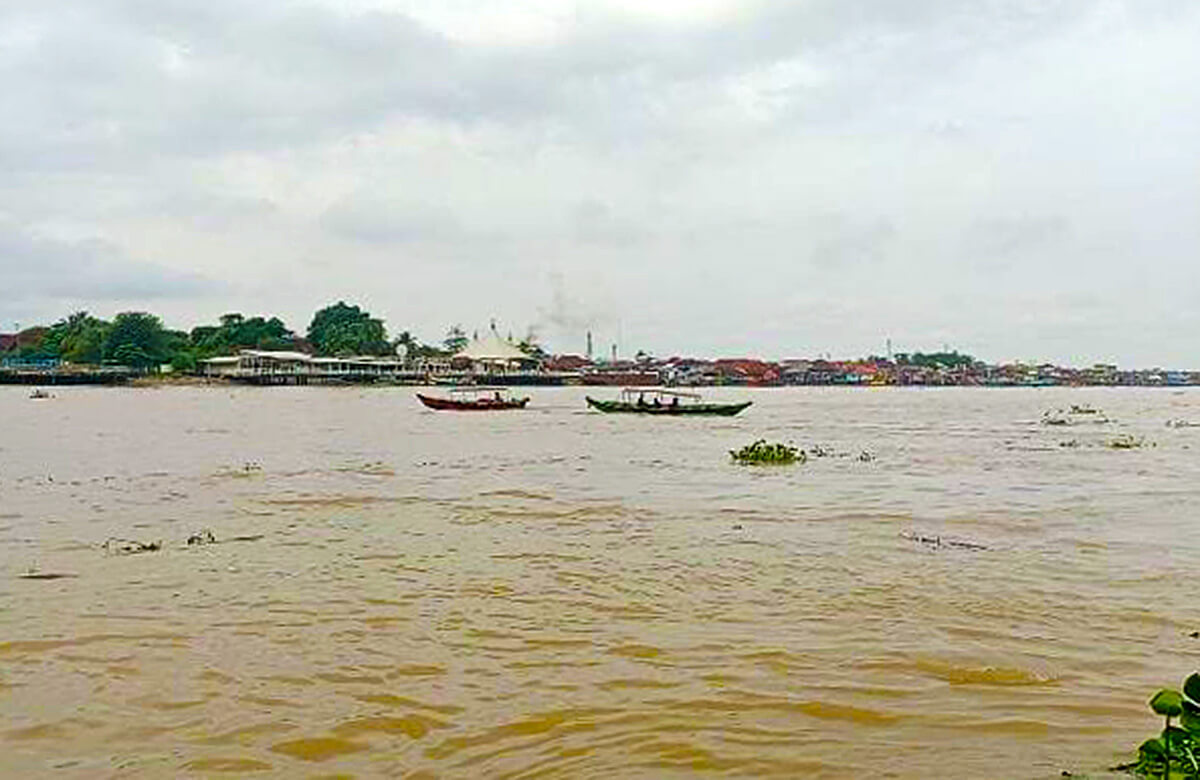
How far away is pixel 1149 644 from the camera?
1007cm

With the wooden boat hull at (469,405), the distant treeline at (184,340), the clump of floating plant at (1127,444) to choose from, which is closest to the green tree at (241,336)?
the distant treeline at (184,340)

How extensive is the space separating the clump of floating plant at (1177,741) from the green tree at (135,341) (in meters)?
131

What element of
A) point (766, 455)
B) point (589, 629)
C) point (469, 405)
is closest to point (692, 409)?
point (469, 405)

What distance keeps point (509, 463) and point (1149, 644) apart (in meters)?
23.2

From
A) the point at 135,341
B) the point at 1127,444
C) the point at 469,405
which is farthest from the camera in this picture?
the point at 135,341

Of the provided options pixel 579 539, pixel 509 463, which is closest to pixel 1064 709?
pixel 579 539

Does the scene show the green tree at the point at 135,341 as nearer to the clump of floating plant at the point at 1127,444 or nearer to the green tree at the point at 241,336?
the green tree at the point at 241,336

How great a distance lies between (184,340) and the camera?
142000mm

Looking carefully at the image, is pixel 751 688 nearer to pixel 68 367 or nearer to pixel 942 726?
pixel 942 726

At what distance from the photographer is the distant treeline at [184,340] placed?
12606 centimetres

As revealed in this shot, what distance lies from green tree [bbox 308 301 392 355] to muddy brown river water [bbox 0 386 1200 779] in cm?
12551

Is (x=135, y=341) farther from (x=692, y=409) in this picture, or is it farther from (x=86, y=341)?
(x=692, y=409)

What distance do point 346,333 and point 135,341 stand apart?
30346 millimetres

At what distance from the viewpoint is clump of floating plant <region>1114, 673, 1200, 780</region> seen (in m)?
4.88
